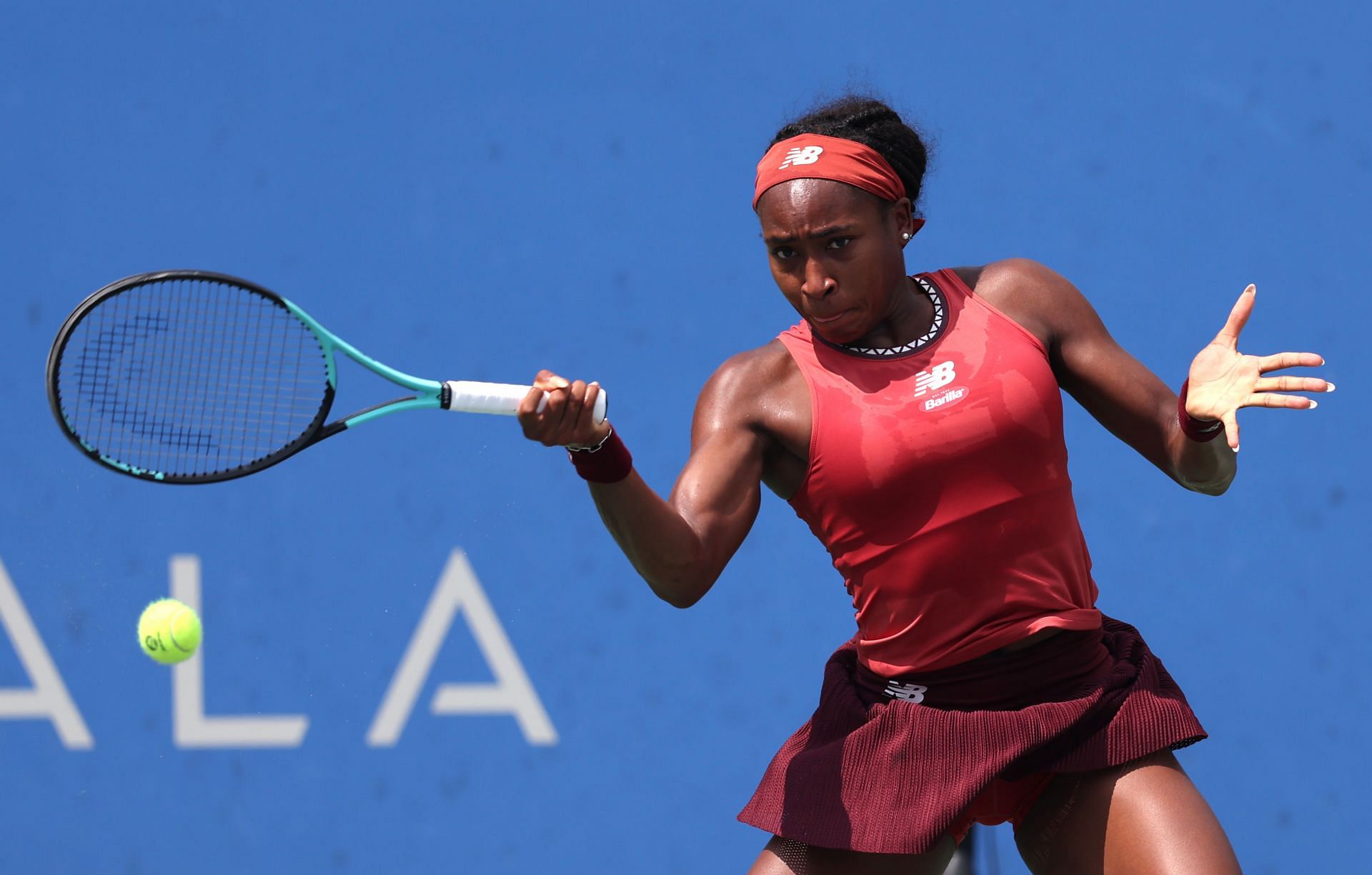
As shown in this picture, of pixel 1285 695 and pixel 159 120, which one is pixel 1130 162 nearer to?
pixel 1285 695

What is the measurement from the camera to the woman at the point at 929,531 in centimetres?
224

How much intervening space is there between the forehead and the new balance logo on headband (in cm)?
4

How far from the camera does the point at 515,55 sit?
361 centimetres

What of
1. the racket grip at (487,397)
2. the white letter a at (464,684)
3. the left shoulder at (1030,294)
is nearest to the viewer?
the racket grip at (487,397)

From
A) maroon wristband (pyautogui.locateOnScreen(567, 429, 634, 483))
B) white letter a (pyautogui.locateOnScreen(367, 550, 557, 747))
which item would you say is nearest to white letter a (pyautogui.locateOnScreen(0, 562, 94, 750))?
white letter a (pyautogui.locateOnScreen(367, 550, 557, 747))

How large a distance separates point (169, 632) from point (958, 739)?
1.94 m

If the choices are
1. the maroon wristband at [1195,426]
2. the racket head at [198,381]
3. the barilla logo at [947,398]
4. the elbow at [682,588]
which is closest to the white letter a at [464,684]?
the racket head at [198,381]

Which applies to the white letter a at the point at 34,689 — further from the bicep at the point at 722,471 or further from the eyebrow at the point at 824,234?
the eyebrow at the point at 824,234

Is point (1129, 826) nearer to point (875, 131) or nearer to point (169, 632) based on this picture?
point (875, 131)

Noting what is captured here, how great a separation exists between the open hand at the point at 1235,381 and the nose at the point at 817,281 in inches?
21.3

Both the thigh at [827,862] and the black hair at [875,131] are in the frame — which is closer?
the thigh at [827,862]

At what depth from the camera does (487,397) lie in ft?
6.77

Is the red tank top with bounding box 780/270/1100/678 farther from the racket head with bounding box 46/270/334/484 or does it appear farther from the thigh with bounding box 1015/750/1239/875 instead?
the racket head with bounding box 46/270/334/484

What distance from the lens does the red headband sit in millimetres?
2334
